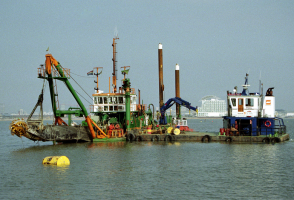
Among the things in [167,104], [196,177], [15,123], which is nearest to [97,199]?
[196,177]

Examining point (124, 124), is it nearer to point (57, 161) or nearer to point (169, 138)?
point (169, 138)

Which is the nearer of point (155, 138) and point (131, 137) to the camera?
point (131, 137)

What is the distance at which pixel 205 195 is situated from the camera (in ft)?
64.1

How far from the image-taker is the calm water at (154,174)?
19938 millimetres

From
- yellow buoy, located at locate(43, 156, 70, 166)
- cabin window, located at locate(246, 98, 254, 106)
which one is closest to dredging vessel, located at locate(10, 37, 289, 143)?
cabin window, located at locate(246, 98, 254, 106)

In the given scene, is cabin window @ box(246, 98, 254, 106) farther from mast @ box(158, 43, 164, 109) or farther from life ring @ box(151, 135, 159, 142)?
mast @ box(158, 43, 164, 109)

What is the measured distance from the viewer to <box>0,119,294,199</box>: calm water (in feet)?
65.4

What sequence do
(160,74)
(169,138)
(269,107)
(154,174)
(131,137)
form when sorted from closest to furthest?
(154,174), (269,107), (169,138), (131,137), (160,74)

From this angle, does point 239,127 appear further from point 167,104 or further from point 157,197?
point 157,197

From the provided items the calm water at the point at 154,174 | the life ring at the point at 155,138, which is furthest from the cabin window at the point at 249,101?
the life ring at the point at 155,138

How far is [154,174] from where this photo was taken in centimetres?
2444

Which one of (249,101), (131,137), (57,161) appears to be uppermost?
(249,101)

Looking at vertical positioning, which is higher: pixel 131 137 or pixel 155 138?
pixel 131 137

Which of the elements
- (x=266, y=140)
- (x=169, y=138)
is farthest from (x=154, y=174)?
(x=266, y=140)
